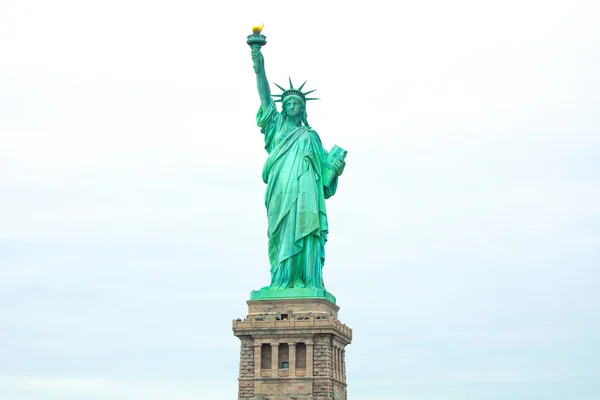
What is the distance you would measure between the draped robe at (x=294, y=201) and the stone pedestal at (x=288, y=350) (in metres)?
1.03

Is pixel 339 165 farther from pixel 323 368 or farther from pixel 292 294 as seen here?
pixel 323 368

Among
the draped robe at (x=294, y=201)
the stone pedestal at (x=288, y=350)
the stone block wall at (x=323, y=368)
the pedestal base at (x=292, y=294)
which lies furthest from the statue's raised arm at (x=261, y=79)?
the stone block wall at (x=323, y=368)

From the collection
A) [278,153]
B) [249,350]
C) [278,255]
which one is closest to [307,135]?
[278,153]

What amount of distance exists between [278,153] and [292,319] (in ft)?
21.4

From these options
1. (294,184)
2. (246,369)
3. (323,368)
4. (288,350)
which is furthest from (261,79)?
(323,368)

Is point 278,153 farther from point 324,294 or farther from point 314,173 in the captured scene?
point 324,294

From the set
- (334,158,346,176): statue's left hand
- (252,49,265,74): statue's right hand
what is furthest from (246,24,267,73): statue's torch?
(334,158,346,176): statue's left hand

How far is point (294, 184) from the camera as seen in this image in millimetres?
54500

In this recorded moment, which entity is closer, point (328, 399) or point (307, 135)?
point (328, 399)

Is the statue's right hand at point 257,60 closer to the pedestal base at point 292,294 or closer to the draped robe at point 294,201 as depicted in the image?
the draped robe at point 294,201

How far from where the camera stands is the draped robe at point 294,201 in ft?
177

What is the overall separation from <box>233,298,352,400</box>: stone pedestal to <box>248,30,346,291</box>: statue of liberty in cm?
95

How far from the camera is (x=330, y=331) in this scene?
52.5 metres

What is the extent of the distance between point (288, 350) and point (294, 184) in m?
6.21
